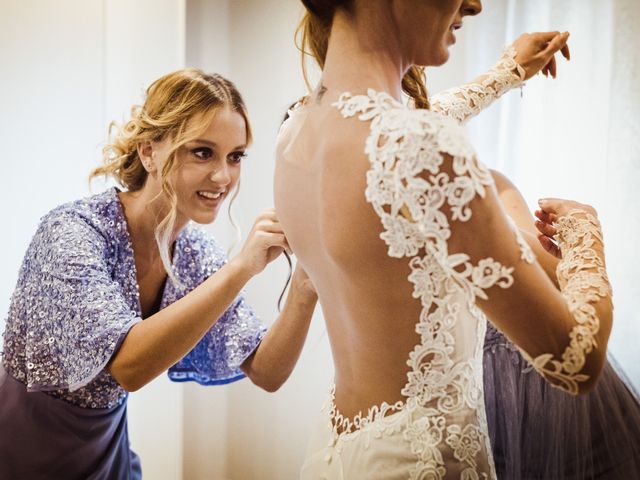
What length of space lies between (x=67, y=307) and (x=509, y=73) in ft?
3.04

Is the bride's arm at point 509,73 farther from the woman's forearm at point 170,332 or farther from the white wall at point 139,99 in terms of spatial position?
the white wall at point 139,99

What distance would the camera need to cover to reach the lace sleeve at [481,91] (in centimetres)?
119

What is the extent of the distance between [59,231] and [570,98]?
1.51 meters

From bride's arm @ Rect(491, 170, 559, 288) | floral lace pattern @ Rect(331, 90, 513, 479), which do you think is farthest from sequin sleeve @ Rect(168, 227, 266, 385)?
bride's arm @ Rect(491, 170, 559, 288)

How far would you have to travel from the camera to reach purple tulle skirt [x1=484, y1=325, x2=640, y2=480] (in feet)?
3.73

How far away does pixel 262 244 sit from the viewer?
116 cm

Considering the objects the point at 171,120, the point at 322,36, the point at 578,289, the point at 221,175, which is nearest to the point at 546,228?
the point at 578,289

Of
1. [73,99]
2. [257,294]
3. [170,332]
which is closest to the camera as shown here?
[170,332]

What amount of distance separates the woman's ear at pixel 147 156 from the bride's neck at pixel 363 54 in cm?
76

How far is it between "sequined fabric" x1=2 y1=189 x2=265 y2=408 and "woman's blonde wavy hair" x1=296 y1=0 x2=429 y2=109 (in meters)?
0.59

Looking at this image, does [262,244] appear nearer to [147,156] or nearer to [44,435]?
[147,156]

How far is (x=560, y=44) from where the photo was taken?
45.7 inches

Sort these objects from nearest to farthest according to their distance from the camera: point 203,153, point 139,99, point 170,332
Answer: point 170,332, point 203,153, point 139,99

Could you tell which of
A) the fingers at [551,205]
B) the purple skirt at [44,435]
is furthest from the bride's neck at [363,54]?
the purple skirt at [44,435]
